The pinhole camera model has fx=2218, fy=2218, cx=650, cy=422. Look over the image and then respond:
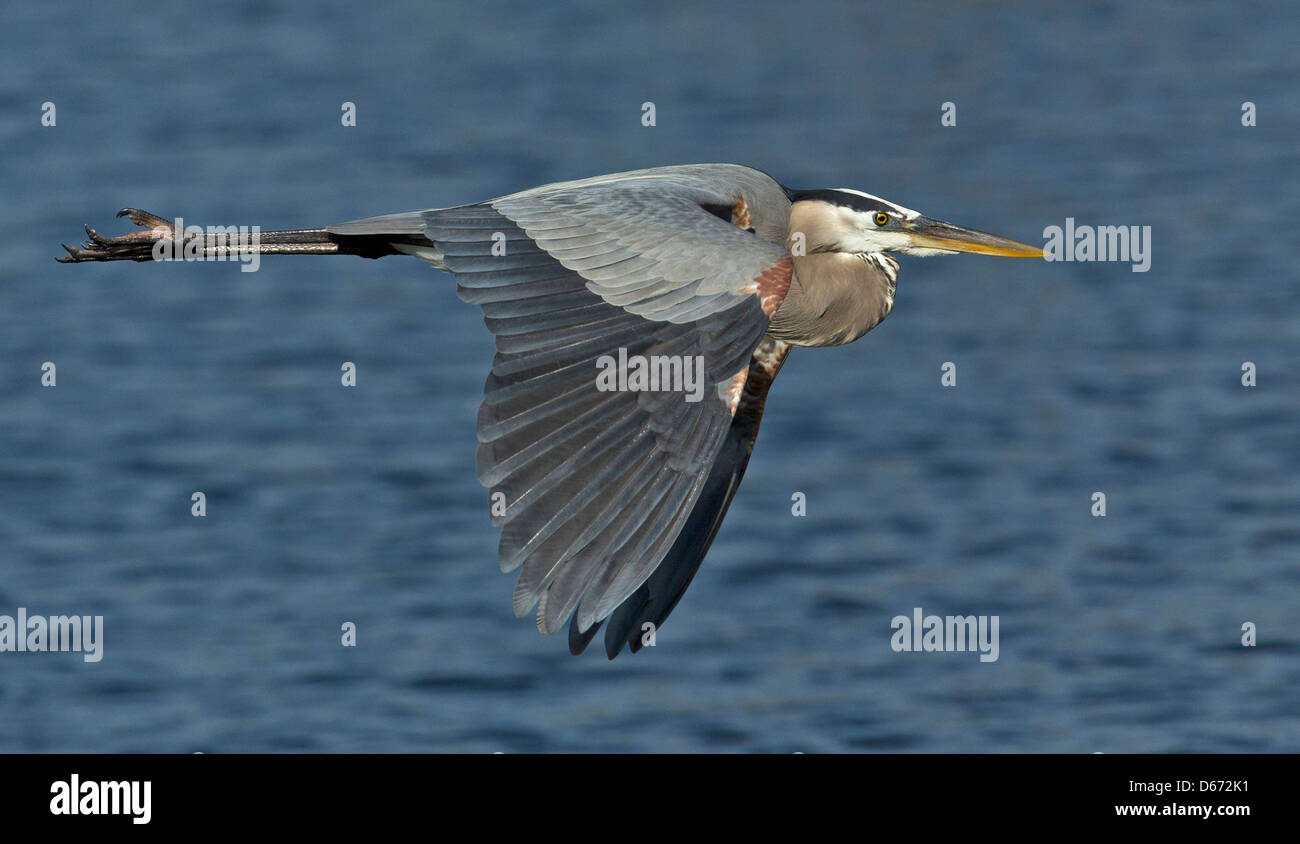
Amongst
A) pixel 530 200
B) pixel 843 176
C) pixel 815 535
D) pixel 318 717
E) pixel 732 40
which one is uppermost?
pixel 732 40

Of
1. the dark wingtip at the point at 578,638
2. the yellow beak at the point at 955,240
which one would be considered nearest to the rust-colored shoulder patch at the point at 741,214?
the yellow beak at the point at 955,240

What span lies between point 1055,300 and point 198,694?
8758 millimetres

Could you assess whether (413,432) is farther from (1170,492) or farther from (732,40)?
(732,40)

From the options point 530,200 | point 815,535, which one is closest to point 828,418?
point 815,535

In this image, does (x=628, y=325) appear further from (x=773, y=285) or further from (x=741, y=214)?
(x=741, y=214)

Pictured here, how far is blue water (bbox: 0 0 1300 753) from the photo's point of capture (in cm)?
1415

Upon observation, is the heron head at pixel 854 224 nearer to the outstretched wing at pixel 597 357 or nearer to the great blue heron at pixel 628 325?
the great blue heron at pixel 628 325

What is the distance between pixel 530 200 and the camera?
9.49 meters

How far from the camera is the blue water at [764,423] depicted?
14.1 meters

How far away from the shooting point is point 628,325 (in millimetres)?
8492

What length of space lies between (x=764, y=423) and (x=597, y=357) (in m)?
8.86

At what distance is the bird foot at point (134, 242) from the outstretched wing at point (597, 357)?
118 cm

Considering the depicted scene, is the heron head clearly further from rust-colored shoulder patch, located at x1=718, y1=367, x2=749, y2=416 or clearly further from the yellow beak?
rust-colored shoulder patch, located at x1=718, y1=367, x2=749, y2=416

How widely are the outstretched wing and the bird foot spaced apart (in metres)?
1.18
